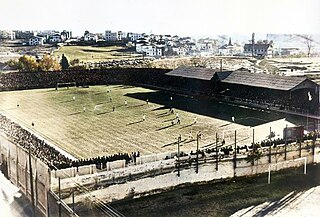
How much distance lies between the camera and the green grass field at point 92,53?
103 ft

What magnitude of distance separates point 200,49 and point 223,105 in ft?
114

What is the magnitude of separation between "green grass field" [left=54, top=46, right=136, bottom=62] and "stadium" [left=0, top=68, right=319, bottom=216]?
8523 millimetres

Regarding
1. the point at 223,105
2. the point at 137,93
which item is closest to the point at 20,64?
the point at 137,93

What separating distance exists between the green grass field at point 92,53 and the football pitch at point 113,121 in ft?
36.7

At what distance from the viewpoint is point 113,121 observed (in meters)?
13.9

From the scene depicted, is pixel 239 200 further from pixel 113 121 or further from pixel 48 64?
pixel 48 64

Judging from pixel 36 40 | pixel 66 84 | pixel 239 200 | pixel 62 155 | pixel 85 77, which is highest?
pixel 36 40

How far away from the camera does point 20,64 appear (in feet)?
82.8

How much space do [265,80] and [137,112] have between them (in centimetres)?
483

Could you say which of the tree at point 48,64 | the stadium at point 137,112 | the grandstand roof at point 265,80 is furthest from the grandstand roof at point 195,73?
the tree at point 48,64

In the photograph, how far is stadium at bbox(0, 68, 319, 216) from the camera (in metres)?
10.6

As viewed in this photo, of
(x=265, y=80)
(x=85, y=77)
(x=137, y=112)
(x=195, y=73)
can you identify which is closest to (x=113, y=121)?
(x=137, y=112)

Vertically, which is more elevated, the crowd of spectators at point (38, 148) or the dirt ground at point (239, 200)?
the crowd of spectators at point (38, 148)

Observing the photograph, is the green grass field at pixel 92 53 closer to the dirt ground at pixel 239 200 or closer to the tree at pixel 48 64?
the tree at pixel 48 64
